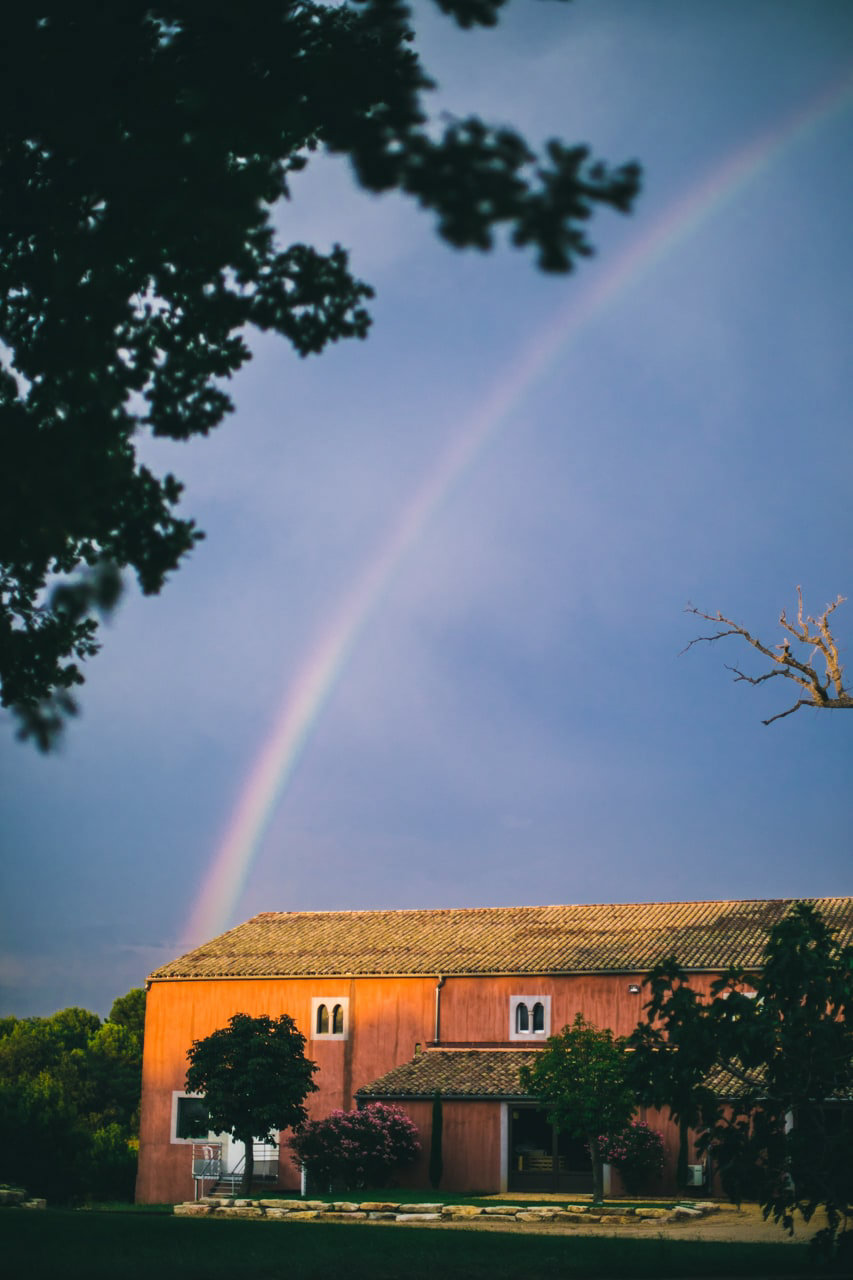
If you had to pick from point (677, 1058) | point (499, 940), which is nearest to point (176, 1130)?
point (499, 940)

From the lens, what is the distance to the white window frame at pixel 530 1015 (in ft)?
130

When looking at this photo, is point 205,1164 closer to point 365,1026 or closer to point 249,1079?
point 365,1026

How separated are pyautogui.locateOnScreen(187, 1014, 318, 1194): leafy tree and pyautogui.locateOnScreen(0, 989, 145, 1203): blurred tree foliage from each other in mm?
3265

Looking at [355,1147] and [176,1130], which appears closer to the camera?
[355,1147]

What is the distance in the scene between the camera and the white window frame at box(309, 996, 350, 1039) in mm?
42062

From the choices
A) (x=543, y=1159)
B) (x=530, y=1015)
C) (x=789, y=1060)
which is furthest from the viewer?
(x=530, y=1015)

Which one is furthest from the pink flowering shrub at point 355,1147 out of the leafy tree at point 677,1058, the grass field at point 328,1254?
the leafy tree at point 677,1058

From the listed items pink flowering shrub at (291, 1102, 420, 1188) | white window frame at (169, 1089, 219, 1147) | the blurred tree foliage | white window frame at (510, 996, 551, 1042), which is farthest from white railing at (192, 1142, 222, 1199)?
white window frame at (510, 996, 551, 1042)

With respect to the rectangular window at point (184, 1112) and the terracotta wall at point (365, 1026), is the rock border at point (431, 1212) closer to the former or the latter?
the terracotta wall at point (365, 1026)

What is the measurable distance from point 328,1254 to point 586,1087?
1710 centimetres

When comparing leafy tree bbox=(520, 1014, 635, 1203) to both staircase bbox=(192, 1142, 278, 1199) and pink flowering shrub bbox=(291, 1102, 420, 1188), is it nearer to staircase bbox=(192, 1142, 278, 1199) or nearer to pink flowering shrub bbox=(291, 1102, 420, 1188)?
pink flowering shrub bbox=(291, 1102, 420, 1188)

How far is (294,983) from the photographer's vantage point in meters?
43.4

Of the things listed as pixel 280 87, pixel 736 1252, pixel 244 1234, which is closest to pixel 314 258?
pixel 280 87

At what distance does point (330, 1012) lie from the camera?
42.6 m
